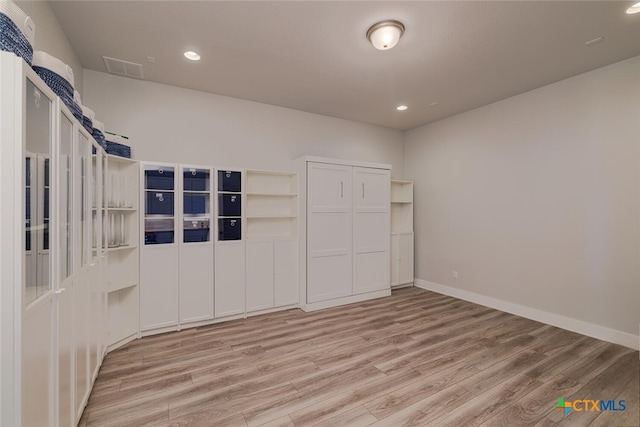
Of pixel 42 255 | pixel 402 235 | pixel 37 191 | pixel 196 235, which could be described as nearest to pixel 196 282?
pixel 196 235

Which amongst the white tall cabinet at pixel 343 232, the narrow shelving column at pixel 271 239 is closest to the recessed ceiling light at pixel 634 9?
the white tall cabinet at pixel 343 232

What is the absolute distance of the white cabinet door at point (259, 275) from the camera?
3.60m

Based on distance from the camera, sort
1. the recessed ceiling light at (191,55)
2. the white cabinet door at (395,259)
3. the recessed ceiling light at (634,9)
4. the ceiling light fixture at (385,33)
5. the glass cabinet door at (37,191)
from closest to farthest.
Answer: the glass cabinet door at (37,191) → the recessed ceiling light at (634,9) → the ceiling light fixture at (385,33) → the recessed ceiling light at (191,55) → the white cabinet door at (395,259)

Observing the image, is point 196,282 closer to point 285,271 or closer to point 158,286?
point 158,286

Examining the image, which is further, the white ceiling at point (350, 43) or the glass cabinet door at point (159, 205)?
Answer: the glass cabinet door at point (159, 205)

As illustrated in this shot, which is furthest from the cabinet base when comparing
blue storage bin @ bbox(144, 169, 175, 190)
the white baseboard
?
blue storage bin @ bbox(144, 169, 175, 190)

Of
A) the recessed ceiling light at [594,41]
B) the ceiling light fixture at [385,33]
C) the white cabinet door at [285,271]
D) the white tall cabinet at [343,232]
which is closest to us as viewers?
the ceiling light fixture at [385,33]

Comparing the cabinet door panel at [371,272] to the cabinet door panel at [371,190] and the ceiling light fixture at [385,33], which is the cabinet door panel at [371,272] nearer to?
the cabinet door panel at [371,190]

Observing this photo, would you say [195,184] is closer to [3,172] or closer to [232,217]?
[232,217]

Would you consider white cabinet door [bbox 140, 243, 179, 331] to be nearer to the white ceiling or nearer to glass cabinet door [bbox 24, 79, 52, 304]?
glass cabinet door [bbox 24, 79, 52, 304]

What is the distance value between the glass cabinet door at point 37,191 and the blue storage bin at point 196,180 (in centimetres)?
198

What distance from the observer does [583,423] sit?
1.83m

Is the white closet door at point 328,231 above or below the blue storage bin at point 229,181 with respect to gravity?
below

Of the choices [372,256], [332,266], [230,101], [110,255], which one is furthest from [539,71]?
[110,255]
